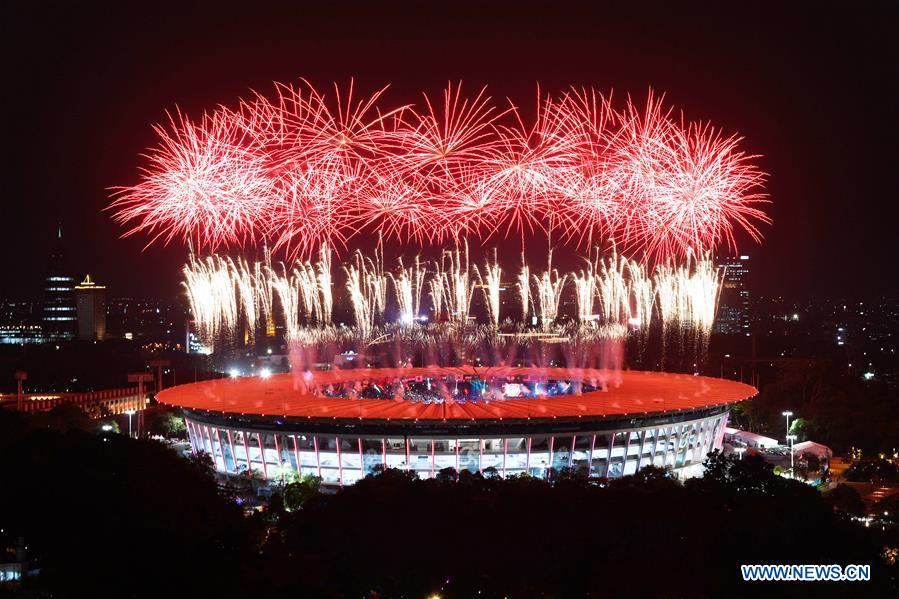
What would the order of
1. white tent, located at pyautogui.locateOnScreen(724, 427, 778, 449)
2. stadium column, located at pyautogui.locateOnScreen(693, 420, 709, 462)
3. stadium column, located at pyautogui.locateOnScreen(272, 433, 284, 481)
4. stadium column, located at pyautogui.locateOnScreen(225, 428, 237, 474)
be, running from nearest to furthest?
stadium column, located at pyautogui.locateOnScreen(272, 433, 284, 481) < stadium column, located at pyautogui.locateOnScreen(225, 428, 237, 474) < stadium column, located at pyautogui.locateOnScreen(693, 420, 709, 462) < white tent, located at pyautogui.locateOnScreen(724, 427, 778, 449)

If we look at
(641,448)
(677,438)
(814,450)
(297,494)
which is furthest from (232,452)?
(814,450)

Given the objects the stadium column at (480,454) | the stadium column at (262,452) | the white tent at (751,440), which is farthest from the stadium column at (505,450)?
the white tent at (751,440)

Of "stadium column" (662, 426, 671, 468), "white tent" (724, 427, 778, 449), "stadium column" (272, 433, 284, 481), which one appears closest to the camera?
"stadium column" (272, 433, 284, 481)

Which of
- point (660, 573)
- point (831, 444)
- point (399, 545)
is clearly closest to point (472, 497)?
point (399, 545)

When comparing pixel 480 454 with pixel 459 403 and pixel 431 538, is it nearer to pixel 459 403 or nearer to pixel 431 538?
pixel 459 403

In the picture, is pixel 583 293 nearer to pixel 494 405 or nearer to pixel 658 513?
pixel 494 405

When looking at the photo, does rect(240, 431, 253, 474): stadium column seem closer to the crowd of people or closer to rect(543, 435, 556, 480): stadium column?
the crowd of people

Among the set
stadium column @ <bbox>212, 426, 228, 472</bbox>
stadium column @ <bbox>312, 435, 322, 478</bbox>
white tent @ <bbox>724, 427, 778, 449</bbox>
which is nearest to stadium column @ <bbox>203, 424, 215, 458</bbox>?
stadium column @ <bbox>212, 426, 228, 472</bbox>
